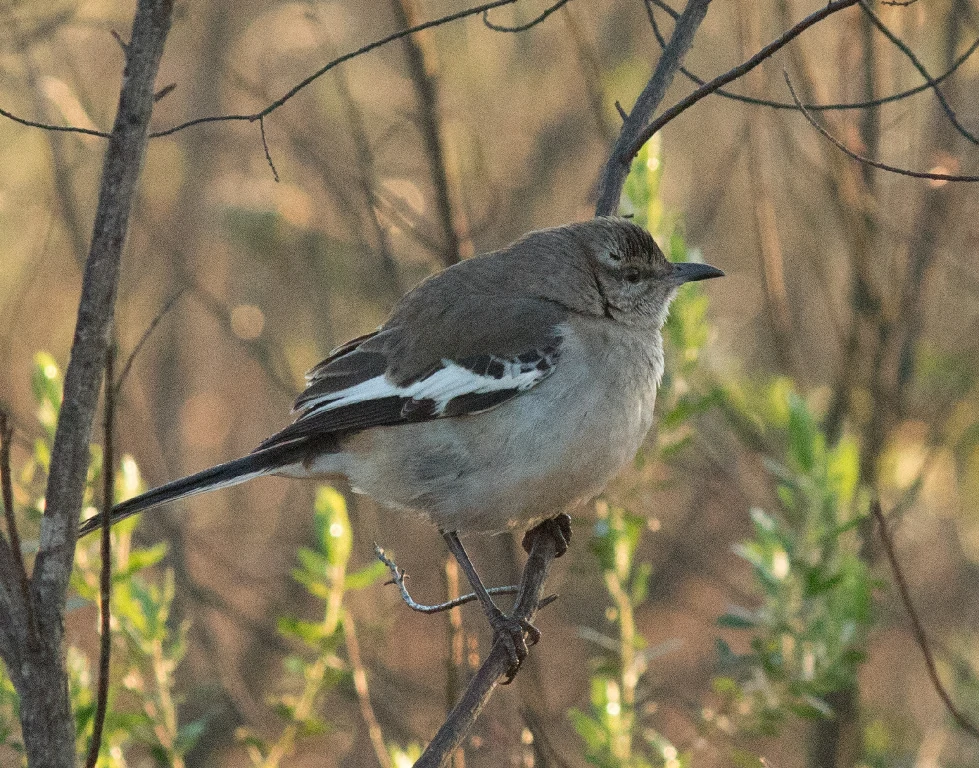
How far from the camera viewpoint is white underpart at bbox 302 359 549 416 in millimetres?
3939

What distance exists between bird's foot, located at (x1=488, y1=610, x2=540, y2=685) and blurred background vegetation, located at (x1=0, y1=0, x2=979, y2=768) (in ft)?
0.91

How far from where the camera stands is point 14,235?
27.1 ft

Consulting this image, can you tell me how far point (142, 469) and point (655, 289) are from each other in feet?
9.85

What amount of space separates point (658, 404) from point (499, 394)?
0.73m

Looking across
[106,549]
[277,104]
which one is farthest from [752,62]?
[106,549]

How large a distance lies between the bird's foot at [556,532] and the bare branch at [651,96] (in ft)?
4.02

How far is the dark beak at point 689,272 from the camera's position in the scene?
4.38 metres

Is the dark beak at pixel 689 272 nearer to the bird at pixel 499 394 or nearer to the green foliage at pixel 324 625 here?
the bird at pixel 499 394

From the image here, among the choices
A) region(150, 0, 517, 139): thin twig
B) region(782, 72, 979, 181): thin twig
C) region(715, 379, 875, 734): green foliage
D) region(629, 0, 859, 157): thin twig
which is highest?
region(150, 0, 517, 139): thin twig

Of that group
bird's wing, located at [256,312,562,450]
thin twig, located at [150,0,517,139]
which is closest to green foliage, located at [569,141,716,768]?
bird's wing, located at [256,312,562,450]

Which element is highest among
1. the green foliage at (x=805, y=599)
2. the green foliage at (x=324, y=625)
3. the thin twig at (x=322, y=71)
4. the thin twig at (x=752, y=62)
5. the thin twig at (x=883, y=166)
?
the thin twig at (x=322, y=71)

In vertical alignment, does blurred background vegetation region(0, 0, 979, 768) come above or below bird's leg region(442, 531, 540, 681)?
above

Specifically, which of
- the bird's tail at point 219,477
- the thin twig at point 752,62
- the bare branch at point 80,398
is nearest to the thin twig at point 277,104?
the bare branch at point 80,398

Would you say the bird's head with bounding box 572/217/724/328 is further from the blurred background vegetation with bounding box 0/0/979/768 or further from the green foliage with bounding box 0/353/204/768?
the green foliage with bounding box 0/353/204/768
